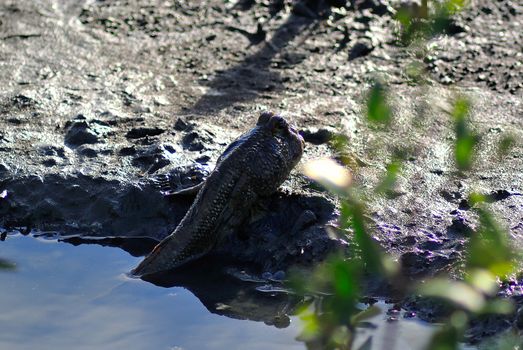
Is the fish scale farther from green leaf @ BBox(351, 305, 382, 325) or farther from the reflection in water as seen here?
green leaf @ BBox(351, 305, 382, 325)

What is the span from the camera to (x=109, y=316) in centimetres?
454

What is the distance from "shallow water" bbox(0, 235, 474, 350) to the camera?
427 centimetres

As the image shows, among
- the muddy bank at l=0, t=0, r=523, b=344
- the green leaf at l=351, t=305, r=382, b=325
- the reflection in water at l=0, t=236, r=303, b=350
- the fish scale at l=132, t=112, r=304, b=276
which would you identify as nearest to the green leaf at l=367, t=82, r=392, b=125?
the green leaf at l=351, t=305, r=382, b=325

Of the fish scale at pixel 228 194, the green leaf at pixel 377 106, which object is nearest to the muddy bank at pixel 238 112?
the fish scale at pixel 228 194

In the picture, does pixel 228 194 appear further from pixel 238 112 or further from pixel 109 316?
pixel 238 112

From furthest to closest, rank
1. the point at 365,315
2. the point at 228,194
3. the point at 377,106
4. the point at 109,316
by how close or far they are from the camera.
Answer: the point at 228,194
the point at 109,316
the point at 365,315
the point at 377,106

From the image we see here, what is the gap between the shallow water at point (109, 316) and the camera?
14.0 ft

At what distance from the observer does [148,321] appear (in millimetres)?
4492

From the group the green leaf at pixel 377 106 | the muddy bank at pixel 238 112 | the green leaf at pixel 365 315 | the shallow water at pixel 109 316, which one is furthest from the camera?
the muddy bank at pixel 238 112

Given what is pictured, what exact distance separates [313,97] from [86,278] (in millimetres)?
2508

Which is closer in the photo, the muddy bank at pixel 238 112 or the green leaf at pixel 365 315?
the green leaf at pixel 365 315

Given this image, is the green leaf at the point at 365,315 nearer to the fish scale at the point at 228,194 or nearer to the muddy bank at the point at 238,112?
the muddy bank at the point at 238,112

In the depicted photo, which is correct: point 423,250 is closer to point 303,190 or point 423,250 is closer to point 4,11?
point 303,190

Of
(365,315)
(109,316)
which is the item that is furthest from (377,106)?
(109,316)
